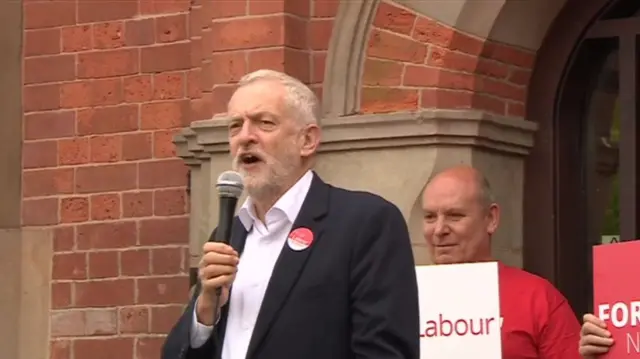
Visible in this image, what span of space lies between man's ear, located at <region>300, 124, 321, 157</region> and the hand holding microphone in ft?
0.64

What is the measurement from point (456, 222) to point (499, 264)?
22cm

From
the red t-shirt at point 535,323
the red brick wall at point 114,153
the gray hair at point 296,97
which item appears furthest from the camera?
the red brick wall at point 114,153

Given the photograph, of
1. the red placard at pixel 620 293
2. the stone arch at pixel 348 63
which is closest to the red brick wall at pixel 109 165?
the stone arch at pixel 348 63

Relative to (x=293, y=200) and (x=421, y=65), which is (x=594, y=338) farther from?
(x=421, y=65)

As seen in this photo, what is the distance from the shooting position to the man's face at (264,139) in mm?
4289

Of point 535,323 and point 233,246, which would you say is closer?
point 233,246

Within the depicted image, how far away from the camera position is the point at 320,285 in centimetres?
416

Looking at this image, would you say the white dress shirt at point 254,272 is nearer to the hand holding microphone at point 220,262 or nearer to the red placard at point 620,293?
the hand holding microphone at point 220,262

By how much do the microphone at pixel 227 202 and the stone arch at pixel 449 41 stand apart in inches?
87.9

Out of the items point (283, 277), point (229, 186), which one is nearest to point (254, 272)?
point (283, 277)

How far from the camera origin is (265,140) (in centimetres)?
429

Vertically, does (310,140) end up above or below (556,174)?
below

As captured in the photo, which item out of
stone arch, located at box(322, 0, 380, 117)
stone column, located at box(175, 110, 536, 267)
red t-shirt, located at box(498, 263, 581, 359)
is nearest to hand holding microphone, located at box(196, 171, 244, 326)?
red t-shirt, located at box(498, 263, 581, 359)

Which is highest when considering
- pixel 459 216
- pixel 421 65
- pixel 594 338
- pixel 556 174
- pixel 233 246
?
pixel 421 65
